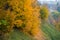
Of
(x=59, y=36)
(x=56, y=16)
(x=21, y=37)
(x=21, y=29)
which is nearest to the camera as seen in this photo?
(x=21, y=37)

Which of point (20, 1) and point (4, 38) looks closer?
point (4, 38)

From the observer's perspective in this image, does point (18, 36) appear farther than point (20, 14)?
Yes

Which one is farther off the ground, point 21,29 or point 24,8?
point 24,8

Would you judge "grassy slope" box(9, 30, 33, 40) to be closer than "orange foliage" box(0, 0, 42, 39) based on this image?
No

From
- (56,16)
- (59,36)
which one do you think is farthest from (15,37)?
(56,16)

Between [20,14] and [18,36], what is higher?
[20,14]

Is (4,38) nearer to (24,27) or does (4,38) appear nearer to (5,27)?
(5,27)

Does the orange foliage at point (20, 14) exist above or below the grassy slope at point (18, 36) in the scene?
above

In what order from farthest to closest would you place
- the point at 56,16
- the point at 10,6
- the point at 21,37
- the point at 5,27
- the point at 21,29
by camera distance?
the point at 56,16 → the point at 21,29 → the point at 21,37 → the point at 10,6 → the point at 5,27

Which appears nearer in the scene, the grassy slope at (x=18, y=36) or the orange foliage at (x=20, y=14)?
the orange foliage at (x=20, y=14)

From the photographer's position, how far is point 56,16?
5800 cm

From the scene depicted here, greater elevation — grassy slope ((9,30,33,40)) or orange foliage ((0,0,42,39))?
orange foliage ((0,0,42,39))

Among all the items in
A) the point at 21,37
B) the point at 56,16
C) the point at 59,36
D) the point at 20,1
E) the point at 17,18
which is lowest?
the point at 56,16

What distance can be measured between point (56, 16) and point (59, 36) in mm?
28013
